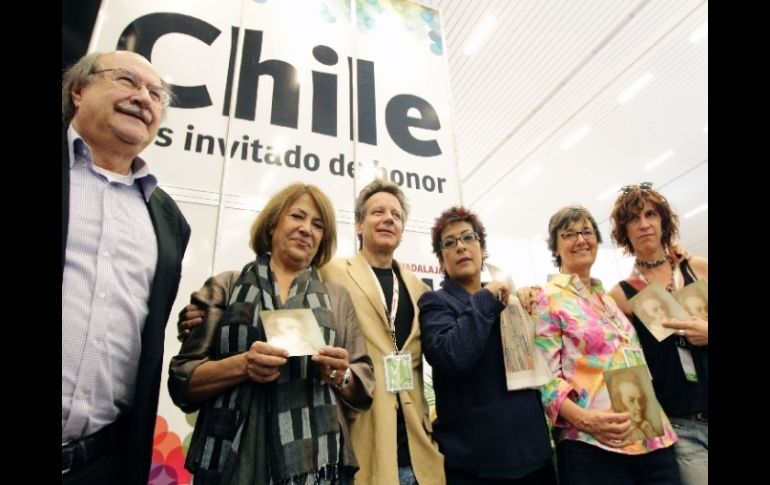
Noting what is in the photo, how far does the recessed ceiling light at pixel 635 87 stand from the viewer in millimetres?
6895

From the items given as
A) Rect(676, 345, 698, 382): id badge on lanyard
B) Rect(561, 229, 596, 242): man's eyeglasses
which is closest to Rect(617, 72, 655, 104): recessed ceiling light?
Rect(561, 229, 596, 242): man's eyeglasses

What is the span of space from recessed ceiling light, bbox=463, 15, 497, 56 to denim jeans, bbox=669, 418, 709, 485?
5.09 m

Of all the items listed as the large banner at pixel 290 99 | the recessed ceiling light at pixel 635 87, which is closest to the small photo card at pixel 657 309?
the large banner at pixel 290 99

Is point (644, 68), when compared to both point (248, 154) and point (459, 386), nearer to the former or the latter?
point (248, 154)

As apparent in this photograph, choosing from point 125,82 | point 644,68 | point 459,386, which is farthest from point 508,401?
point 644,68

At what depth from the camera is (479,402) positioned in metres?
1.51

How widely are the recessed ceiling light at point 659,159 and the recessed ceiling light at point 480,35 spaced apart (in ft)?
19.8

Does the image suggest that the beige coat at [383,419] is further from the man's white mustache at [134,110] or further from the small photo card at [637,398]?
the man's white mustache at [134,110]

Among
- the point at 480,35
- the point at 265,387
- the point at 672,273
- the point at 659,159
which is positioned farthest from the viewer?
the point at 659,159

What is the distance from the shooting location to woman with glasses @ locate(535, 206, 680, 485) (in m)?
1.47

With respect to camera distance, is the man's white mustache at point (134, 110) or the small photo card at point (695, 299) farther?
the small photo card at point (695, 299)

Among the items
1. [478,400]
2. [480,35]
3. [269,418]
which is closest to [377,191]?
[478,400]

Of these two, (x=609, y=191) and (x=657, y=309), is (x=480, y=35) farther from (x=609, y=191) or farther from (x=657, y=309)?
(x=609, y=191)

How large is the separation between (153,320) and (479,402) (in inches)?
43.3
